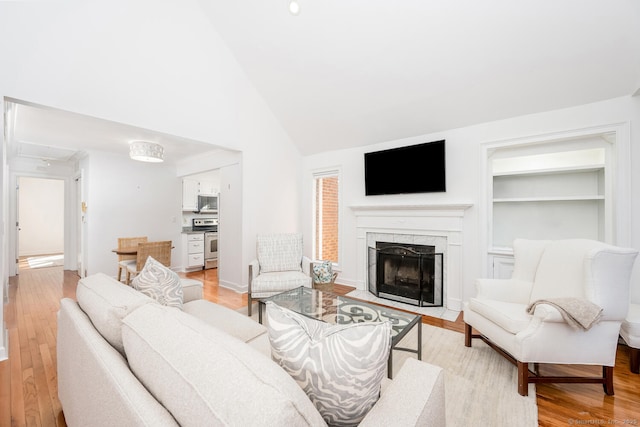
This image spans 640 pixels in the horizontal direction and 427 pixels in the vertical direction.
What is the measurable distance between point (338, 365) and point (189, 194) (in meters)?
6.18

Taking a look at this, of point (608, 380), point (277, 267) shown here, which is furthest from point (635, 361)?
point (277, 267)

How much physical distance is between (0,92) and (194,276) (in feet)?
12.6

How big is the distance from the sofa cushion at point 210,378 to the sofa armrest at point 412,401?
0.89 feet

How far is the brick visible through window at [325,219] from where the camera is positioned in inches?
199

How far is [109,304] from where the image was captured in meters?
1.15

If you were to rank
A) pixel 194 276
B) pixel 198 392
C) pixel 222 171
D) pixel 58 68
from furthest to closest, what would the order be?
pixel 194 276
pixel 222 171
pixel 58 68
pixel 198 392

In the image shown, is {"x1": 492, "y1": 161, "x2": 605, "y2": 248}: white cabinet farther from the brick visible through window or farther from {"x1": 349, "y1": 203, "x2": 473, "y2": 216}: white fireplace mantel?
the brick visible through window

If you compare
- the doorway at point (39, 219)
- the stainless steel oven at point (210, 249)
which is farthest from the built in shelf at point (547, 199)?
the doorway at point (39, 219)

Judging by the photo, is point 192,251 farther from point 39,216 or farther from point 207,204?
point 39,216

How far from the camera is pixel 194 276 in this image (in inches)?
206

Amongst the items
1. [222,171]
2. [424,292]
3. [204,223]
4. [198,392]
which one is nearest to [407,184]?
[424,292]

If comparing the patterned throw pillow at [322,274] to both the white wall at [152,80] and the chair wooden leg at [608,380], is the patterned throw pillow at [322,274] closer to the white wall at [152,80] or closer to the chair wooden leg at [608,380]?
the white wall at [152,80]

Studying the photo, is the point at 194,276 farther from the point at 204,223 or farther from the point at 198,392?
the point at 198,392

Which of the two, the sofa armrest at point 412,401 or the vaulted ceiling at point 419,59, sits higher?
the vaulted ceiling at point 419,59
